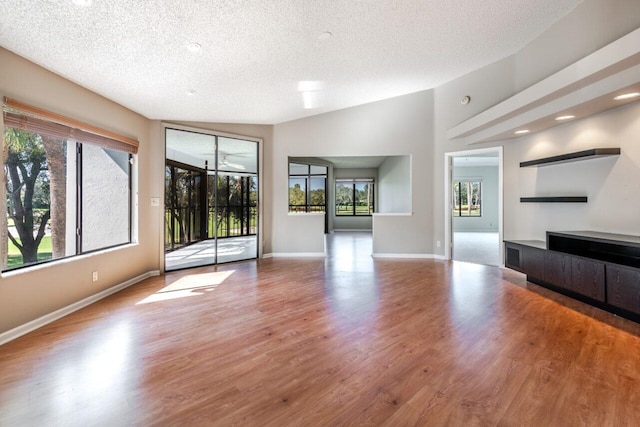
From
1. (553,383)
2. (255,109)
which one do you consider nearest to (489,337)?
(553,383)

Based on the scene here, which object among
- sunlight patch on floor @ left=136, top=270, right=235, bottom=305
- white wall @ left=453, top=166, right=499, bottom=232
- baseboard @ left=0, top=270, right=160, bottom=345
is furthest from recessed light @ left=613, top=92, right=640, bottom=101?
white wall @ left=453, top=166, right=499, bottom=232

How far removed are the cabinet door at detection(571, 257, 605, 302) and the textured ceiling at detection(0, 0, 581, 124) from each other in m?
3.11

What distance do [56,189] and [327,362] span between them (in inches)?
137

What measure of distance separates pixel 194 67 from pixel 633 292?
519 centimetres

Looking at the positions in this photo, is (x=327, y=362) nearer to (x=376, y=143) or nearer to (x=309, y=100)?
(x=309, y=100)

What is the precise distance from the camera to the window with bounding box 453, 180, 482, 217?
38.0ft

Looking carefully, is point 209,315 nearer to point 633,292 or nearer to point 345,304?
point 345,304

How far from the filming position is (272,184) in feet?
20.4

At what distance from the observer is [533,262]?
13.3ft

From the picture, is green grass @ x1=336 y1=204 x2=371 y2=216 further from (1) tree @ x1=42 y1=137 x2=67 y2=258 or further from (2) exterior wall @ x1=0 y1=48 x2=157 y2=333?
(1) tree @ x1=42 y1=137 x2=67 y2=258

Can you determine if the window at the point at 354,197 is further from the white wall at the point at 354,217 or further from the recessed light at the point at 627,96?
Result: the recessed light at the point at 627,96

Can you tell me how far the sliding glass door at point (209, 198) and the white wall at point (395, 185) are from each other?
12.8 feet

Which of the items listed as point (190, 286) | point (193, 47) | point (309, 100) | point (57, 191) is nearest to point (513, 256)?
point (309, 100)

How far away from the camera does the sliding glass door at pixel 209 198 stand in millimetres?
5680
